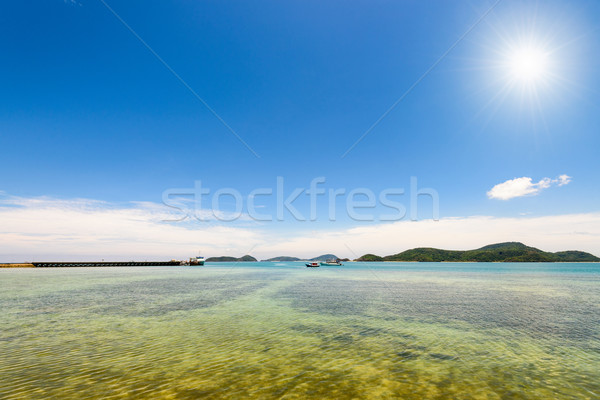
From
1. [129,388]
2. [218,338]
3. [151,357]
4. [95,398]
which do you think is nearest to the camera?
[95,398]

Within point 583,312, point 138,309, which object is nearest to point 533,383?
point 583,312

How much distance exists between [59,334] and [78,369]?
8.30m

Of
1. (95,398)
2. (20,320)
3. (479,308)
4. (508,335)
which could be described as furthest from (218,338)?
(479,308)

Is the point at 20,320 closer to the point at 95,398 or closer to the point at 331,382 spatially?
the point at 95,398

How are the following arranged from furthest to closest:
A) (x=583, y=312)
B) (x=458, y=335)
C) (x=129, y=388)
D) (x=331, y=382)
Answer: (x=583, y=312)
(x=458, y=335)
(x=331, y=382)
(x=129, y=388)

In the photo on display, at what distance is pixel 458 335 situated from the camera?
1798 centimetres

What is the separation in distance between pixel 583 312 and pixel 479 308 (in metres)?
9.41

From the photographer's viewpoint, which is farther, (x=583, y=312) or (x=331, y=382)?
(x=583, y=312)

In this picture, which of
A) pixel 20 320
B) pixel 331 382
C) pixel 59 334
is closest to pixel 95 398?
pixel 331 382

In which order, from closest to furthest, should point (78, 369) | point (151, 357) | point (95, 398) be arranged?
point (95, 398) → point (78, 369) → point (151, 357)

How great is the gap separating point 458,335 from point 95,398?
20.2 meters

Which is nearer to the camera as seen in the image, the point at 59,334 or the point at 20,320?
the point at 59,334

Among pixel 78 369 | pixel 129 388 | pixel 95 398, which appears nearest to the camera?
pixel 95 398

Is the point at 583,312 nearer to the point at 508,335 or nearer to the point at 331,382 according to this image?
the point at 508,335
